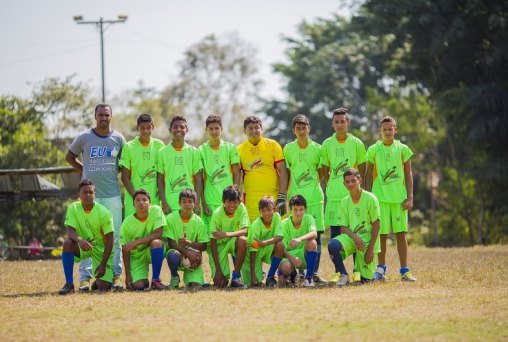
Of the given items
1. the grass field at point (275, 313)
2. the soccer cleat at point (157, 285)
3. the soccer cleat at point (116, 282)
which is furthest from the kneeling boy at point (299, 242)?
the soccer cleat at point (116, 282)

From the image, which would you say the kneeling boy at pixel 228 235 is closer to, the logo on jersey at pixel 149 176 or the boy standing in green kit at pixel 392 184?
the logo on jersey at pixel 149 176

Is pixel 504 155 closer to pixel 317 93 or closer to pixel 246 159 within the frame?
pixel 317 93

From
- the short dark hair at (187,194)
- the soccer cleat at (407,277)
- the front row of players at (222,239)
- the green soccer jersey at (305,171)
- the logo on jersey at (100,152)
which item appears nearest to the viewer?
the front row of players at (222,239)

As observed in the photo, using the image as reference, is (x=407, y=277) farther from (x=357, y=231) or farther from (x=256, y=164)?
(x=256, y=164)

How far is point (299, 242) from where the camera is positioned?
12.0 metres

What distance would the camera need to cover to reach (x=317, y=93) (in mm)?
45406

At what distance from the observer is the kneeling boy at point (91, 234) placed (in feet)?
38.0

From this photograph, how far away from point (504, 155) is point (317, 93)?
14586 millimetres

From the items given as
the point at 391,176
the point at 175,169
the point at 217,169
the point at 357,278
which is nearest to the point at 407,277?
the point at 357,278

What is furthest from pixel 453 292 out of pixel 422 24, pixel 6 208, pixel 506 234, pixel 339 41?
pixel 339 41

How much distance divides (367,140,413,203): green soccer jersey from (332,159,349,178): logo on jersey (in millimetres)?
388

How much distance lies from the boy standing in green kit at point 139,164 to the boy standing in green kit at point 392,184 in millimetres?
3014

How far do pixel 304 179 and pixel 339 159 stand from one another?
0.56m

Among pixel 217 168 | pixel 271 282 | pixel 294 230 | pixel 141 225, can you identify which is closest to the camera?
pixel 141 225
